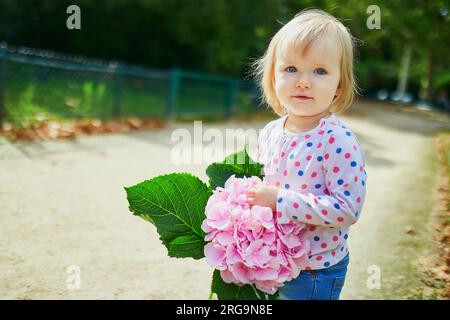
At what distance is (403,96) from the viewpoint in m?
31.2

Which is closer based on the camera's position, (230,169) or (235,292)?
(235,292)

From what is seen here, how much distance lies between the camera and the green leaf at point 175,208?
56.1 inches

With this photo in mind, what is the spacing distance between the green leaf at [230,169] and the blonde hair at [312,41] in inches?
12.1

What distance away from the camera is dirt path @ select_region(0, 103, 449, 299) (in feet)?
8.59

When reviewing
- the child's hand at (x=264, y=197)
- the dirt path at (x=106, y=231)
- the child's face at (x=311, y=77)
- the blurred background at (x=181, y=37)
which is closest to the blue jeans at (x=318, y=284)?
the child's hand at (x=264, y=197)

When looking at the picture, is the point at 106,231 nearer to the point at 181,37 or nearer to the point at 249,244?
Answer: the point at 249,244

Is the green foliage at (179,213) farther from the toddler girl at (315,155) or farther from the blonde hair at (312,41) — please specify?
the blonde hair at (312,41)

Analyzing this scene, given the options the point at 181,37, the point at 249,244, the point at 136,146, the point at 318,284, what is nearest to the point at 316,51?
the point at 249,244

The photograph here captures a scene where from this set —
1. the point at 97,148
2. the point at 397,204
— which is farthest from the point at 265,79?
the point at 97,148

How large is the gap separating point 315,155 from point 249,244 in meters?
0.36

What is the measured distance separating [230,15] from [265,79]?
1446cm

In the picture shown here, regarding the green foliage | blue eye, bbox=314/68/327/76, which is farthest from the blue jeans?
blue eye, bbox=314/68/327/76

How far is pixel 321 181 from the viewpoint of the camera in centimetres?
153

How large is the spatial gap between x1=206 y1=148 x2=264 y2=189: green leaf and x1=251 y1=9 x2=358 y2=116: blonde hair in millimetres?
308
